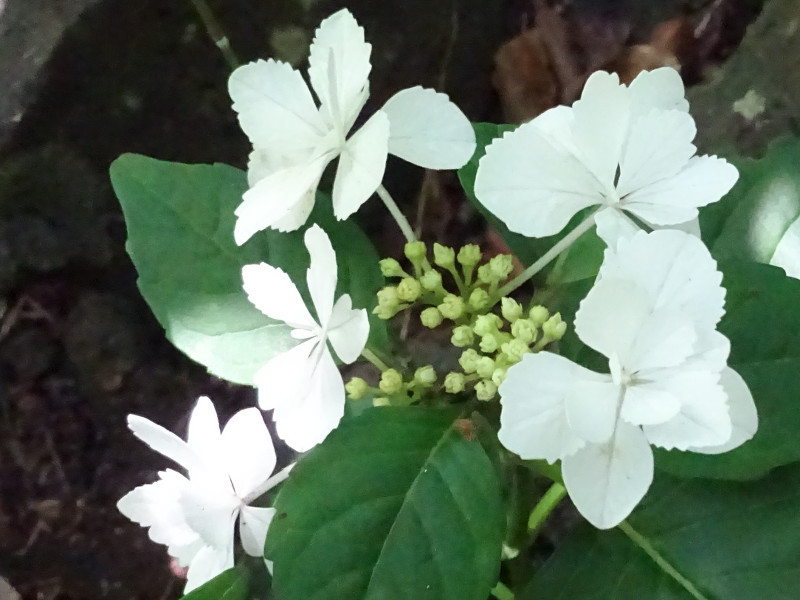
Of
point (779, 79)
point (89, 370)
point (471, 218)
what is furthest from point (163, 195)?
point (779, 79)

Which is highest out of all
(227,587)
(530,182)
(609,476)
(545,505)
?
(530,182)

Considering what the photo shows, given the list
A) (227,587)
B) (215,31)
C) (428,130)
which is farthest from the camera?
(215,31)

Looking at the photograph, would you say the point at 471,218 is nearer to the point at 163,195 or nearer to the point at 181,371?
the point at 181,371

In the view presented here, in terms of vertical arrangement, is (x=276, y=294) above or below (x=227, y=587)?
above

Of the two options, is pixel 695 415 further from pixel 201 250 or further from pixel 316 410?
pixel 201 250

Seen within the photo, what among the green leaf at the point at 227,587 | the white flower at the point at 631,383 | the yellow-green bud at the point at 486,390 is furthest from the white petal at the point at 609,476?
the green leaf at the point at 227,587

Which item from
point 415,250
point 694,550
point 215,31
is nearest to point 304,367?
point 415,250

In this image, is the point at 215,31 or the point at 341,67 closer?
the point at 341,67

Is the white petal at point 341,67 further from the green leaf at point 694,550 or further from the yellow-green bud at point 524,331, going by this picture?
the green leaf at point 694,550
